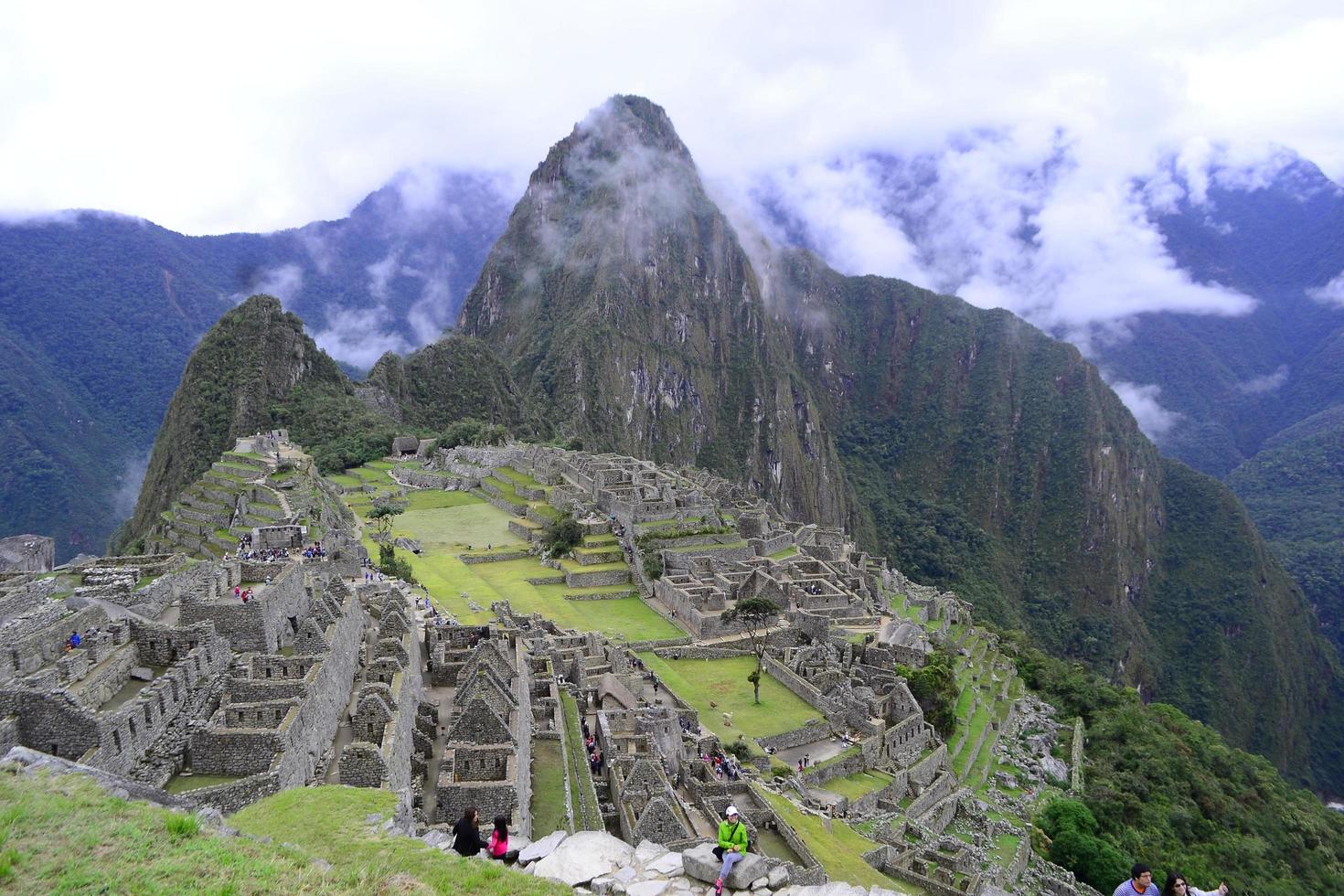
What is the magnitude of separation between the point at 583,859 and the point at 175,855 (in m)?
3.73

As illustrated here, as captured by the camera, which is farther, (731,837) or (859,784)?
(859,784)

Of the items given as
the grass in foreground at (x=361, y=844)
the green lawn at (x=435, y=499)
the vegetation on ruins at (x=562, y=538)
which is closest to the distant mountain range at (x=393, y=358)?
the green lawn at (x=435, y=499)

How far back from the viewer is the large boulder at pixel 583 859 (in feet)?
27.2

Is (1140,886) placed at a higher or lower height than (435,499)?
higher

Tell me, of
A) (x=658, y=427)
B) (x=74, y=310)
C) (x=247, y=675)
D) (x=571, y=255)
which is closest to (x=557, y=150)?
(x=571, y=255)

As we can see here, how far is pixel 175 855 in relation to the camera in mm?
6797

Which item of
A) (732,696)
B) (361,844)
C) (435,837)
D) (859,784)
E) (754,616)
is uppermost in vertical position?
(361,844)

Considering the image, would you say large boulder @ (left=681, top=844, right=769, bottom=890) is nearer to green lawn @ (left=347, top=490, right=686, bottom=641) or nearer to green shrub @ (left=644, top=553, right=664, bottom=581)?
green lawn @ (left=347, top=490, right=686, bottom=641)

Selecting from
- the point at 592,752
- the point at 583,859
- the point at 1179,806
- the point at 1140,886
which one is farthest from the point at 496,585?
the point at 1140,886

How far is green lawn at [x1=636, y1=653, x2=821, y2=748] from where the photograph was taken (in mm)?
26219

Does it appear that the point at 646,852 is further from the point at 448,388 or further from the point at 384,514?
the point at 448,388

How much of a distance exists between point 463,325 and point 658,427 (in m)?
52.5

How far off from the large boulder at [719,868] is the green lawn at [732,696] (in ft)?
53.5

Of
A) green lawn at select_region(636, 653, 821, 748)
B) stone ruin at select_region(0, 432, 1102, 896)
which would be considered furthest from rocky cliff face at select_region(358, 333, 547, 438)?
green lawn at select_region(636, 653, 821, 748)
